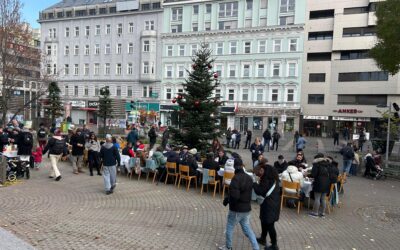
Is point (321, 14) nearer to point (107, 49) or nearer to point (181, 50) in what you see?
point (181, 50)

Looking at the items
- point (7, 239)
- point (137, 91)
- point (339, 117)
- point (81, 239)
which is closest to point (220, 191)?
point (81, 239)

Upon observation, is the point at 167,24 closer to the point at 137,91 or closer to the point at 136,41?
the point at 136,41

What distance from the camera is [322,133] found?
1838 inches

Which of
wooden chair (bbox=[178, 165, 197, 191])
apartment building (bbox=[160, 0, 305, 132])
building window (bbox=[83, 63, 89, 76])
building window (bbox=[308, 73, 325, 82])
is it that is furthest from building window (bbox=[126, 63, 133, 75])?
wooden chair (bbox=[178, 165, 197, 191])

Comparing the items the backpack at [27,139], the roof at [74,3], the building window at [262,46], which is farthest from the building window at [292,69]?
the backpack at [27,139]

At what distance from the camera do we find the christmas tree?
14953 millimetres

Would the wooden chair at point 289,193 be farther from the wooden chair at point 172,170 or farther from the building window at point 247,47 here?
the building window at point 247,47

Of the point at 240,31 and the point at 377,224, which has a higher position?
the point at 240,31

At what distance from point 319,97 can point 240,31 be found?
1429cm

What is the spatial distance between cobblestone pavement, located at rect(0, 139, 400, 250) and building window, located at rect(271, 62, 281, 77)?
118 feet

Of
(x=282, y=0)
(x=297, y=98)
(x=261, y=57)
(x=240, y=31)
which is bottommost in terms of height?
(x=297, y=98)

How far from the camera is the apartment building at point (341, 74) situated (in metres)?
44.2

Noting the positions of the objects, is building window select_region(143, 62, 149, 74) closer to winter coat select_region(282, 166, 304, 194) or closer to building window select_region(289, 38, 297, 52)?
building window select_region(289, 38, 297, 52)

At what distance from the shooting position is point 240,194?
6008 millimetres
